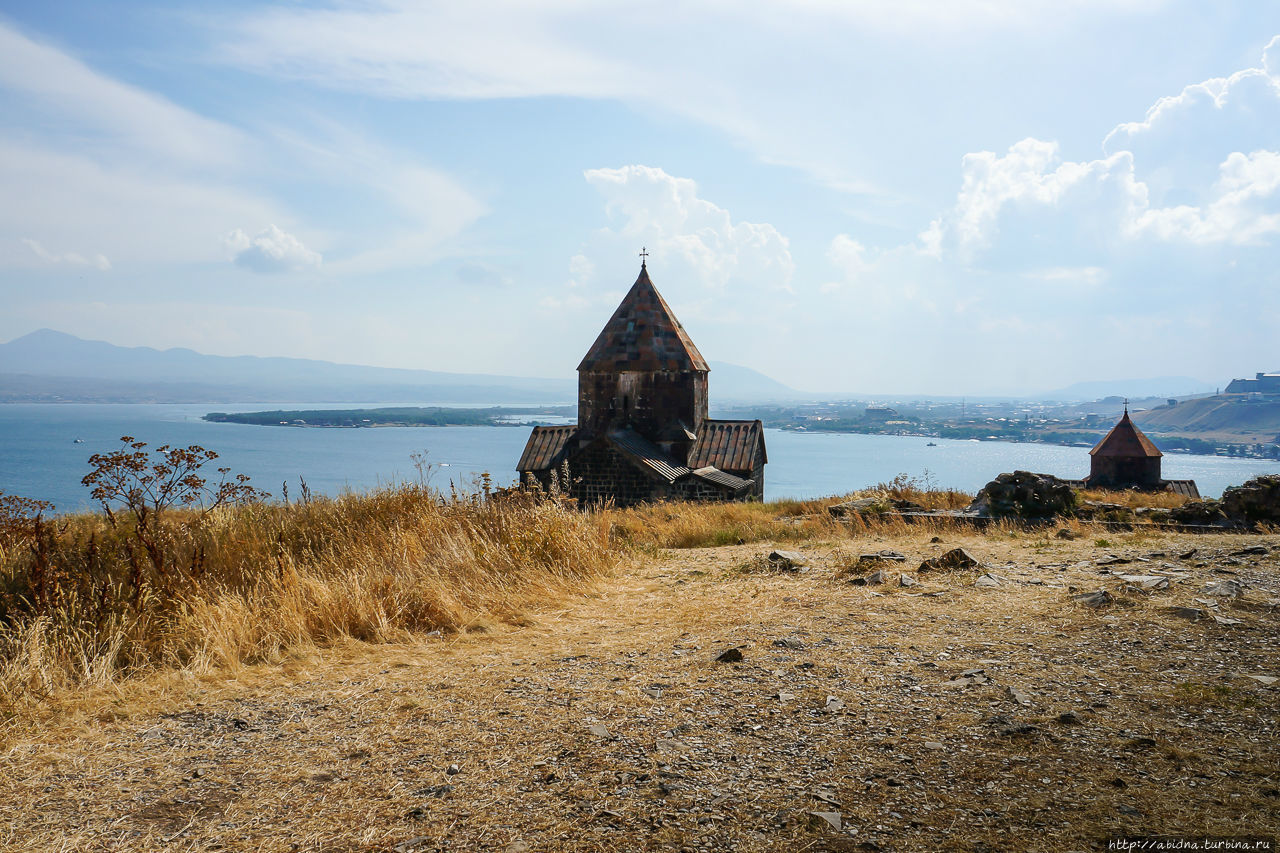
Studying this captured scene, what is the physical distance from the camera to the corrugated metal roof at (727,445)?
2197 centimetres

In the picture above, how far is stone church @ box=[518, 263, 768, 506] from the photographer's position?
68.0ft

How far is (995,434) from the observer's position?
489 feet

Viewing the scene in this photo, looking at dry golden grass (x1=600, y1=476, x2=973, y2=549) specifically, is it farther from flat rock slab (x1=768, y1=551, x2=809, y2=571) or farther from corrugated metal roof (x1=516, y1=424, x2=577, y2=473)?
corrugated metal roof (x1=516, y1=424, x2=577, y2=473)

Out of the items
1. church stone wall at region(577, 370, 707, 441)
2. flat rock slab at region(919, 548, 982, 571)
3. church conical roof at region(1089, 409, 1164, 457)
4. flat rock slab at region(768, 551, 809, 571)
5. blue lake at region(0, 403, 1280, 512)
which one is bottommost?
blue lake at region(0, 403, 1280, 512)

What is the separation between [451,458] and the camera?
107188 mm

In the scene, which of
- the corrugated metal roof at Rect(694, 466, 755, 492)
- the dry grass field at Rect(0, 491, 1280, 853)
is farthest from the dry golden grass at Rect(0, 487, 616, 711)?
the corrugated metal roof at Rect(694, 466, 755, 492)

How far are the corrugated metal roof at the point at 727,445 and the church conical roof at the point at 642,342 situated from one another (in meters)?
2.03

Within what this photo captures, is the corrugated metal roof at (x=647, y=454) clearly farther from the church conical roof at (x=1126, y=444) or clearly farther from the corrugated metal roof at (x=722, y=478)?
the church conical roof at (x=1126, y=444)

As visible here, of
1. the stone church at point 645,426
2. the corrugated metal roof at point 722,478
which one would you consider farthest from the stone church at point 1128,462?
the corrugated metal roof at point 722,478

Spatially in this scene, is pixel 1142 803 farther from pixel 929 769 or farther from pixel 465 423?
pixel 465 423

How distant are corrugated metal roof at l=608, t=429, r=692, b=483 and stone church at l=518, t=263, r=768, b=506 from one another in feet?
0.13

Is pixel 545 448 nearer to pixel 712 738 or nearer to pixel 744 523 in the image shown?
pixel 744 523

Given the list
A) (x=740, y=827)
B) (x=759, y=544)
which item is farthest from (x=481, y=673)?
(x=759, y=544)

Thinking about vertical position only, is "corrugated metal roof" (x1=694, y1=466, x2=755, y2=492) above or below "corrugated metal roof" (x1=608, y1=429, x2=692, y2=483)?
below
